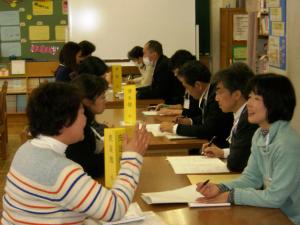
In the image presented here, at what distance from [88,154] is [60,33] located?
624 cm

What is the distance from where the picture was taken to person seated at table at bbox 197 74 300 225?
6.38 feet

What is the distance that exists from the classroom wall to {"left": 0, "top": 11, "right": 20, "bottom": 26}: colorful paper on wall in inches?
207

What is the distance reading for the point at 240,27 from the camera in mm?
7680

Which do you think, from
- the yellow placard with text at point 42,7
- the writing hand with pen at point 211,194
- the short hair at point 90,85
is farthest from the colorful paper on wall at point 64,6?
the writing hand with pen at point 211,194

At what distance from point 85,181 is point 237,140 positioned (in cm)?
121

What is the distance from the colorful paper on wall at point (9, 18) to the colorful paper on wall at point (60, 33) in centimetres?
64

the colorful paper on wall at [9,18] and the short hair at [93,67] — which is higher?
the colorful paper on wall at [9,18]

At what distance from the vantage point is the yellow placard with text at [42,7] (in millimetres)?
8250

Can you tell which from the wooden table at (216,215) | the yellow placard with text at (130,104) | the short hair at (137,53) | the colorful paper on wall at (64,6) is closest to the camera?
the wooden table at (216,215)

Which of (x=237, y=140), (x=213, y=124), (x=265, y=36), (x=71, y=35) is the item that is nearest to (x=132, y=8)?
(x=71, y=35)

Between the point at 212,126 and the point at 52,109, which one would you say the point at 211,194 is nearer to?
the point at 52,109

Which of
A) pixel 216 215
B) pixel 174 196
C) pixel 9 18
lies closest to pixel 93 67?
pixel 174 196

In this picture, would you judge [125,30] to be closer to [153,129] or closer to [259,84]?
[153,129]

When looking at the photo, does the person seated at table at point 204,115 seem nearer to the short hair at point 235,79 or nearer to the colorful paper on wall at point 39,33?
the short hair at point 235,79
